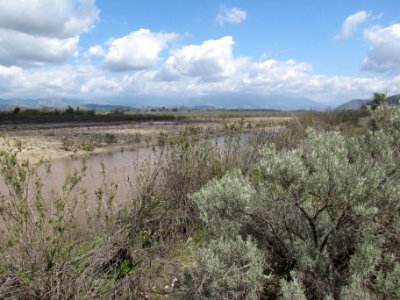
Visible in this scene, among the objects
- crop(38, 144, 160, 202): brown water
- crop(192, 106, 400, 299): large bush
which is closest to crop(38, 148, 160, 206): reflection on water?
crop(38, 144, 160, 202): brown water

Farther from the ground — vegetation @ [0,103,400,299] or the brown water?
vegetation @ [0,103,400,299]

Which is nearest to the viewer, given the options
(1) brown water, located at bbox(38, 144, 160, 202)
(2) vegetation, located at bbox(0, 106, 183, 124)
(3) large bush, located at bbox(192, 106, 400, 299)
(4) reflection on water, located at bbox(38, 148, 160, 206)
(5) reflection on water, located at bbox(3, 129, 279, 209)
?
(3) large bush, located at bbox(192, 106, 400, 299)

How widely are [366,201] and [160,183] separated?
14.1 feet

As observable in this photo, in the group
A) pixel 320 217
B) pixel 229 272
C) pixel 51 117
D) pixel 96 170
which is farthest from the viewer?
pixel 51 117

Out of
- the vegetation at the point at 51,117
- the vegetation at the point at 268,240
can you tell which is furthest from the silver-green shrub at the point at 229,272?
the vegetation at the point at 51,117

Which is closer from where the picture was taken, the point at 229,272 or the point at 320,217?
the point at 229,272

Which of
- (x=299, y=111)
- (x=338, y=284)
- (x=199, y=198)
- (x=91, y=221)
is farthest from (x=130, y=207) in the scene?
(x=299, y=111)

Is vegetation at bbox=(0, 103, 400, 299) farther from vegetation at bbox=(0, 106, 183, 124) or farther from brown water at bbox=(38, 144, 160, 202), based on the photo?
vegetation at bbox=(0, 106, 183, 124)

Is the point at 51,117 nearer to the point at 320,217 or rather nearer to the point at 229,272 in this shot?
the point at 320,217

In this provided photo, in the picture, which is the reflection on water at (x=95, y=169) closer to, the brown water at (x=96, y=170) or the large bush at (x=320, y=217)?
the brown water at (x=96, y=170)

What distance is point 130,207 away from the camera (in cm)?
629

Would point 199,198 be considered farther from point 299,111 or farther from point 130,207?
point 299,111

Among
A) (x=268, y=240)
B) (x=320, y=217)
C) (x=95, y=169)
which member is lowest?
(x=95, y=169)

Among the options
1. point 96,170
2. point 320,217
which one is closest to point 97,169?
point 96,170
